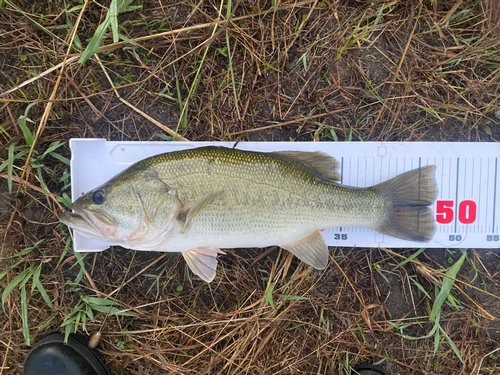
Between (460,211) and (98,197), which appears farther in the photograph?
(460,211)

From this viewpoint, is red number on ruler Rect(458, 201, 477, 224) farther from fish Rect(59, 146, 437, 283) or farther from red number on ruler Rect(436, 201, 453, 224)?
fish Rect(59, 146, 437, 283)

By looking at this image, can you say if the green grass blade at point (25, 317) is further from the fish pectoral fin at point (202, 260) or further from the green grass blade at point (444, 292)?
the green grass blade at point (444, 292)

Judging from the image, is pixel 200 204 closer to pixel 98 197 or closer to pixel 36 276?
pixel 98 197

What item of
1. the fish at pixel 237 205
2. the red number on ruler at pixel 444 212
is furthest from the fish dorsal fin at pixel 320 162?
the red number on ruler at pixel 444 212

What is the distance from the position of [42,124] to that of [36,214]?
0.73m

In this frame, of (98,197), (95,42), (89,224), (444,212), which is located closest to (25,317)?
(89,224)

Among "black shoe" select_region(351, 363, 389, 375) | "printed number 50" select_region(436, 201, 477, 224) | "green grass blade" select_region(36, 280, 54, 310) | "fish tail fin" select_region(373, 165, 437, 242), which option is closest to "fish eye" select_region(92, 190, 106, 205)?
"green grass blade" select_region(36, 280, 54, 310)

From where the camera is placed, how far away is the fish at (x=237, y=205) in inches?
77.7

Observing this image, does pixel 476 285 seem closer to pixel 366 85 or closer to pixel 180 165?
pixel 366 85

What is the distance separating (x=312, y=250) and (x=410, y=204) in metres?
0.79

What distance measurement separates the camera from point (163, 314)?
2531 millimetres

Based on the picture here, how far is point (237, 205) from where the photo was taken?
2.05 meters

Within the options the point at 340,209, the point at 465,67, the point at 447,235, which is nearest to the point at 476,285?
the point at 447,235

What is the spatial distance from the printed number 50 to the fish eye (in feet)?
8.25
